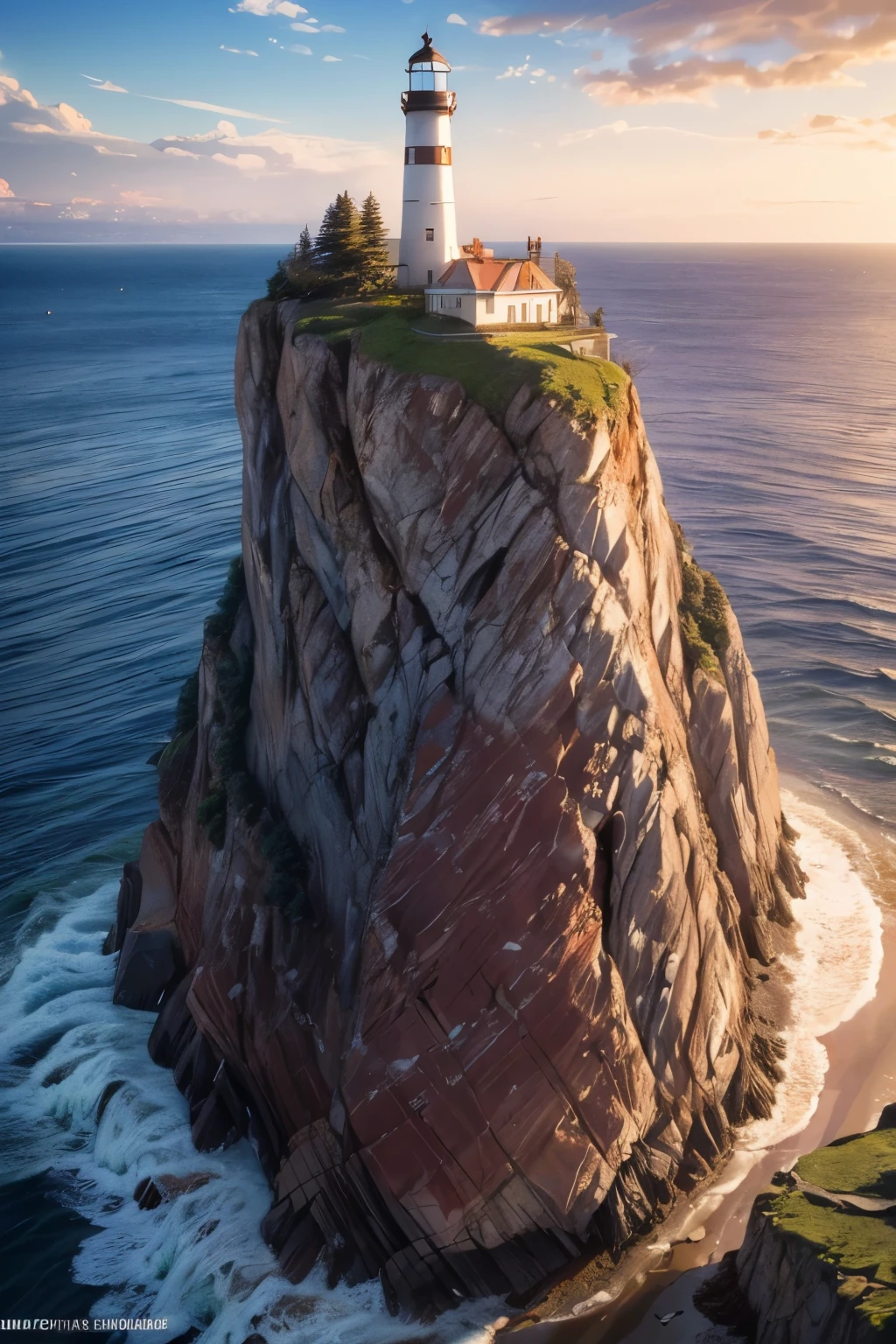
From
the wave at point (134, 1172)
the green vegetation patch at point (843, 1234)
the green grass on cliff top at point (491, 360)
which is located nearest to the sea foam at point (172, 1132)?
the wave at point (134, 1172)

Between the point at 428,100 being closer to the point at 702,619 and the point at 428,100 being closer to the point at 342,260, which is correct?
the point at 342,260

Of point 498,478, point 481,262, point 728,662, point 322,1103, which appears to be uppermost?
point 481,262

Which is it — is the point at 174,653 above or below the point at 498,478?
below

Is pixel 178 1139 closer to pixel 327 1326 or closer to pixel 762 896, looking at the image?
pixel 327 1326

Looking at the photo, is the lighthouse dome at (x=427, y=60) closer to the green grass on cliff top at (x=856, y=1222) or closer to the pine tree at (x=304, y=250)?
the pine tree at (x=304, y=250)

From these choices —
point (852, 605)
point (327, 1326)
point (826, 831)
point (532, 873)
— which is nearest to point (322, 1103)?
point (327, 1326)

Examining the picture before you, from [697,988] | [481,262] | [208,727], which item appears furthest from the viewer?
[208,727]
